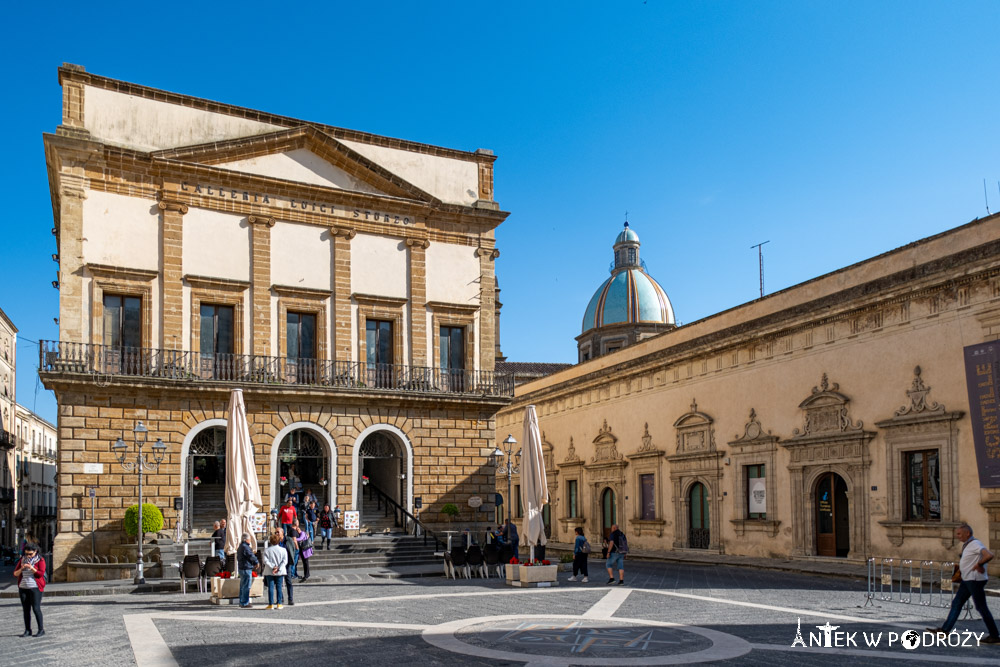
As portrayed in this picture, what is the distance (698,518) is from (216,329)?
15.6 metres

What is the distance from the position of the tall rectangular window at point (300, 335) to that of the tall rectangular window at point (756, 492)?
13.2 meters

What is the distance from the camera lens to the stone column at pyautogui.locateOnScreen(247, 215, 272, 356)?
89.2ft

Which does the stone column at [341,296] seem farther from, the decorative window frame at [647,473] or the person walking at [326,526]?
the decorative window frame at [647,473]

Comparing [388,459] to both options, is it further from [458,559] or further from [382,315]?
[458,559]

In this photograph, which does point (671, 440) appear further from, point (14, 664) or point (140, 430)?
point (14, 664)

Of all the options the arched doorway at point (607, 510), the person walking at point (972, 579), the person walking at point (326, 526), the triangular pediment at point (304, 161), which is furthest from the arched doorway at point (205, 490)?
the person walking at point (972, 579)

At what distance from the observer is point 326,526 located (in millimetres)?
25359

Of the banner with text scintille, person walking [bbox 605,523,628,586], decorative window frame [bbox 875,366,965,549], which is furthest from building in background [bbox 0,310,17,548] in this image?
the banner with text scintille

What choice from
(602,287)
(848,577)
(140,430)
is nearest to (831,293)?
(848,577)

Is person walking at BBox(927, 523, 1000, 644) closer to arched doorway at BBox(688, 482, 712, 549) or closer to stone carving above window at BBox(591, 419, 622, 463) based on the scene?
arched doorway at BBox(688, 482, 712, 549)

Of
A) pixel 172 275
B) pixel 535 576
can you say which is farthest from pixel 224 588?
pixel 172 275

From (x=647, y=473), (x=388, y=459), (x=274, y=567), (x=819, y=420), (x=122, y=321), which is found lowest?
(x=274, y=567)

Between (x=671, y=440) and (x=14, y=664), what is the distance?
23.1 m

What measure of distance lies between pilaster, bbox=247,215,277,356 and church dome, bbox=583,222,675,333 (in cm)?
3325
